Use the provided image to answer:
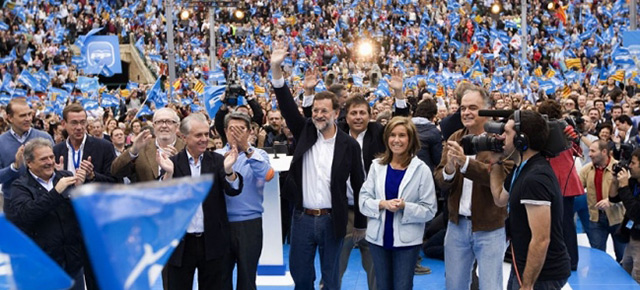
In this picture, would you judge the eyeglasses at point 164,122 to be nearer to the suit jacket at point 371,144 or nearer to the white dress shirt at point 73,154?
the white dress shirt at point 73,154

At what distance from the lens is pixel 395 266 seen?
5855 millimetres

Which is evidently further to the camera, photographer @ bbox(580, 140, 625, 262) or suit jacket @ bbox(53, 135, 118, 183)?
photographer @ bbox(580, 140, 625, 262)

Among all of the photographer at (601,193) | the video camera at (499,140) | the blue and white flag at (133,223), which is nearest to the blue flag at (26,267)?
the blue and white flag at (133,223)

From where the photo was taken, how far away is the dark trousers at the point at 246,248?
603cm

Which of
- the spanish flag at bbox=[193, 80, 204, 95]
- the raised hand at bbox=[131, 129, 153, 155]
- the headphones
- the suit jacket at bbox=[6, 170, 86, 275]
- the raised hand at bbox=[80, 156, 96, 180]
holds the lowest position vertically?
the suit jacket at bbox=[6, 170, 86, 275]

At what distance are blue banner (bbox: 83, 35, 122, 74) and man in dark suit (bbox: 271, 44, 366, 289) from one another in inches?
553

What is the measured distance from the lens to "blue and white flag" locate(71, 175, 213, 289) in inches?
71.5

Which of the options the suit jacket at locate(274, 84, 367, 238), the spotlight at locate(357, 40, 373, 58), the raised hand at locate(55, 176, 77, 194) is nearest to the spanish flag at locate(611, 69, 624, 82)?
the suit jacket at locate(274, 84, 367, 238)

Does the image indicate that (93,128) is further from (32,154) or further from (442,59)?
(442,59)

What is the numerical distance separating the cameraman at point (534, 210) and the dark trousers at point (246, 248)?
204 centimetres

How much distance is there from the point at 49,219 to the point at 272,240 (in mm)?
2559

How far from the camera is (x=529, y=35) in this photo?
113ft

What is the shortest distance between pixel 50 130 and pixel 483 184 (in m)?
9.91

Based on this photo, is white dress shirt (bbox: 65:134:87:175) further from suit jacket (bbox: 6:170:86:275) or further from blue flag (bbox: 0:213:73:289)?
blue flag (bbox: 0:213:73:289)
